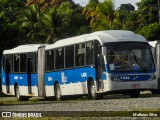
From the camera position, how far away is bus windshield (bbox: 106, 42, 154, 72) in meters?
24.9

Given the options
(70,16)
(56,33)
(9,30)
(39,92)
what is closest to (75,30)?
(70,16)

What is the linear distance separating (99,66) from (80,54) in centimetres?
187

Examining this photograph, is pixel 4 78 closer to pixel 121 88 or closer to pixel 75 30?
pixel 121 88

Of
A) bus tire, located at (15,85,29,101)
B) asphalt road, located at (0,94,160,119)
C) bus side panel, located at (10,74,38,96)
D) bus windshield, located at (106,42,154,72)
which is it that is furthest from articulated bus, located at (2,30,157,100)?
bus tire, located at (15,85,29,101)

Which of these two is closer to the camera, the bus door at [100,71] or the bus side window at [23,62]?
the bus door at [100,71]

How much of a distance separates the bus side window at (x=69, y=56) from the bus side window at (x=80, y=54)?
0.46 m

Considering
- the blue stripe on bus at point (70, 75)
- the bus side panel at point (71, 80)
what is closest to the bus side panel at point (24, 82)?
the bus side panel at point (71, 80)

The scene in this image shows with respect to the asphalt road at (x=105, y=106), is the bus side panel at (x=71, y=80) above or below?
above

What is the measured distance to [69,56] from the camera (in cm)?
2806

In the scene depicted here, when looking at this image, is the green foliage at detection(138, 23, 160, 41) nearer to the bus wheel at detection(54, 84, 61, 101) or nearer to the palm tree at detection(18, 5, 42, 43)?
the palm tree at detection(18, 5, 42, 43)

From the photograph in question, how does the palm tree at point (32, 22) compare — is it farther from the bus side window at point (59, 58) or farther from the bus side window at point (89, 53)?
the bus side window at point (89, 53)

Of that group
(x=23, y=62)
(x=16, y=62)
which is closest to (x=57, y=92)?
(x=23, y=62)

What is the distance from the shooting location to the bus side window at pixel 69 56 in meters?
27.9

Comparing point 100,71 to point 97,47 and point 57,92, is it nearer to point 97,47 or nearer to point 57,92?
point 97,47
